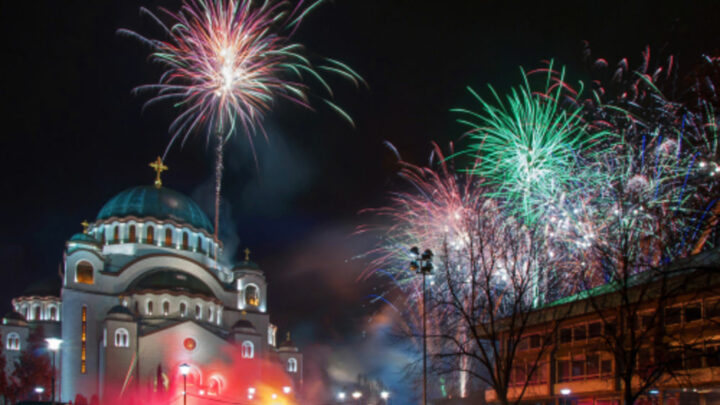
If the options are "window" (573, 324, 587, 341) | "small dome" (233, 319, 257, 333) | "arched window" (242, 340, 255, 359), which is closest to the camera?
"window" (573, 324, 587, 341)

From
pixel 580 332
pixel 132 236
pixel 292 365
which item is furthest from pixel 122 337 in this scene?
pixel 580 332

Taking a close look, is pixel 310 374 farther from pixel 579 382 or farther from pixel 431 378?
pixel 579 382

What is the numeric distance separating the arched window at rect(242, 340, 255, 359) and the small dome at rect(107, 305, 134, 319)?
10.7m

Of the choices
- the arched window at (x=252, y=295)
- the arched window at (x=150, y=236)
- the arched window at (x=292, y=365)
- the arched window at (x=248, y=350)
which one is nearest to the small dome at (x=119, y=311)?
the arched window at (x=248, y=350)

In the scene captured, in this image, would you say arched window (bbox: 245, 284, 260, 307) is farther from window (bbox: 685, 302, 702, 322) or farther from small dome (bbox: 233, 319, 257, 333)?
window (bbox: 685, 302, 702, 322)

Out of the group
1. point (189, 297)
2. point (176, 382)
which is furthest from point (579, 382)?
point (189, 297)

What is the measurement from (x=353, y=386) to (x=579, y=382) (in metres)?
50.4

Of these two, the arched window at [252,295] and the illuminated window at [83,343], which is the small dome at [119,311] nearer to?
the illuminated window at [83,343]

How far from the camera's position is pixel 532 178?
25.8 metres

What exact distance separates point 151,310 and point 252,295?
43.5ft

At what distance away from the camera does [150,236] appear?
64812 millimetres

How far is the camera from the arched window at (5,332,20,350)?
56562 millimetres

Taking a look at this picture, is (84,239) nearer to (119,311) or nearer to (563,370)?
(119,311)

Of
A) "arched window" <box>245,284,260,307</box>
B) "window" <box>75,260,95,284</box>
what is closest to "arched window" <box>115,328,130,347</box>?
"window" <box>75,260,95,284</box>
